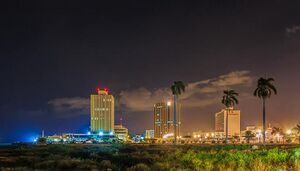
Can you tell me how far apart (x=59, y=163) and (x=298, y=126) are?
177 m

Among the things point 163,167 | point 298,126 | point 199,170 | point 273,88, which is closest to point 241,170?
point 199,170

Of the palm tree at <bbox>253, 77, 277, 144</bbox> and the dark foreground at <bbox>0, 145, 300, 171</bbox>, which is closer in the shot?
the dark foreground at <bbox>0, 145, 300, 171</bbox>

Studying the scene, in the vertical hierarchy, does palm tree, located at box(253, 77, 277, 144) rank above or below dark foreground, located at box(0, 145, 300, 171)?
above

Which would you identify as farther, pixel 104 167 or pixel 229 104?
pixel 229 104

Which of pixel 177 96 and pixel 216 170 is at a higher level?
pixel 177 96

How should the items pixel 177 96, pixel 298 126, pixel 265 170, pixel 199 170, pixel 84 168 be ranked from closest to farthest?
pixel 265 170, pixel 199 170, pixel 84 168, pixel 177 96, pixel 298 126

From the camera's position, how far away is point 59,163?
116 ft

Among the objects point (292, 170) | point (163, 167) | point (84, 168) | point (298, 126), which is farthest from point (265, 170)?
point (298, 126)

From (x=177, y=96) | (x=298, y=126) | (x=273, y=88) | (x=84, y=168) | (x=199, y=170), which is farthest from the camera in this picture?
(x=298, y=126)

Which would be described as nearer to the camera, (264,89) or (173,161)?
(173,161)

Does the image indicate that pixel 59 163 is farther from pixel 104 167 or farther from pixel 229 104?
pixel 229 104

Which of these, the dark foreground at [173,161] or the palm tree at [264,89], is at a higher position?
the palm tree at [264,89]

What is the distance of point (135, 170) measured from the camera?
2695cm

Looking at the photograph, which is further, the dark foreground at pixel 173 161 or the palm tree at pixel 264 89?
the palm tree at pixel 264 89
